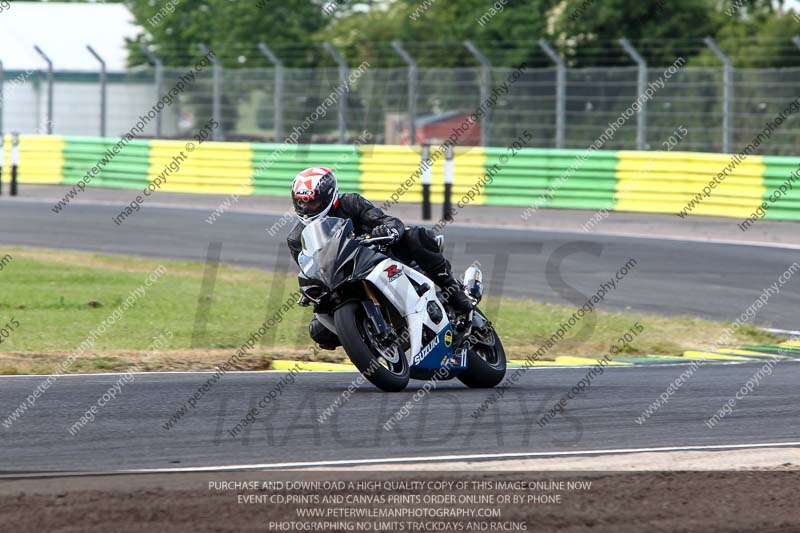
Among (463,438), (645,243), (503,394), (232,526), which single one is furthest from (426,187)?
(232,526)

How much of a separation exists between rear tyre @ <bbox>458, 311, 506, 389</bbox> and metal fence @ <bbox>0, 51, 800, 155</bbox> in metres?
15.6

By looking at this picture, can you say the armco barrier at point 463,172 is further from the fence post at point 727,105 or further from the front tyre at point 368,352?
the front tyre at point 368,352

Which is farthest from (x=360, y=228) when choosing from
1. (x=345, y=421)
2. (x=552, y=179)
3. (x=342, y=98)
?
(x=342, y=98)

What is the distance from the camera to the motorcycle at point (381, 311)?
873cm

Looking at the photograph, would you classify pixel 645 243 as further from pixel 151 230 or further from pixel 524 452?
pixel 524 452

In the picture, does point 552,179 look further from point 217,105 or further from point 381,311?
point 381,311

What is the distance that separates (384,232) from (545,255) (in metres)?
11.0

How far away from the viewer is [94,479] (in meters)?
6.41

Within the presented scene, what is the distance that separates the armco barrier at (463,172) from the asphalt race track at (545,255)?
2.61m

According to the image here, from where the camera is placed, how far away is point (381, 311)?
9078mm

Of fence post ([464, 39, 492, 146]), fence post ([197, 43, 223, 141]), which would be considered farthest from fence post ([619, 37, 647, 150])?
fence post ([197, 43, 223, 141])

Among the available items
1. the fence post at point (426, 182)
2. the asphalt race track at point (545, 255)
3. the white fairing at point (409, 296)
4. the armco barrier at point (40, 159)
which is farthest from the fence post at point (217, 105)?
the white fairing at point (409, 296)

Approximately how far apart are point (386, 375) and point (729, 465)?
103 inches

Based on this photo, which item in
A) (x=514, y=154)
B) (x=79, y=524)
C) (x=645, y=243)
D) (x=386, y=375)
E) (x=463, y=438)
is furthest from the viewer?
(x=514, y=154)
